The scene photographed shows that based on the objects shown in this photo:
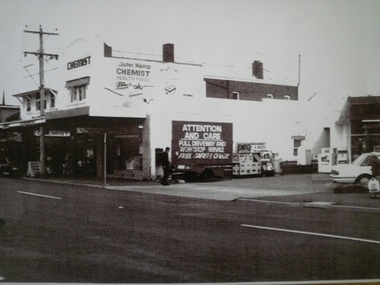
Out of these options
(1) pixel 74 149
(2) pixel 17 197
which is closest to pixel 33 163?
(1) pixel 74 149

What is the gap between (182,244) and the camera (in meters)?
5.00

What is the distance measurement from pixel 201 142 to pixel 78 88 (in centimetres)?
397

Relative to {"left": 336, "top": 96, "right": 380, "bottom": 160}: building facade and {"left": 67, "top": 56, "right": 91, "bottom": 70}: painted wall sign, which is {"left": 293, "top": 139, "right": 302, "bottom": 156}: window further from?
{"left": 67, "top": 56, "right": 91, "bottom": 70}: painted wall sign

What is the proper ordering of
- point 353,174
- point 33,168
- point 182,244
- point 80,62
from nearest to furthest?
point 182,244 → point 353,174 → point 33,168 → point 80,62

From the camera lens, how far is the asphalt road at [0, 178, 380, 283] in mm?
3904

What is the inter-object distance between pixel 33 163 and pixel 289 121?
7.30m

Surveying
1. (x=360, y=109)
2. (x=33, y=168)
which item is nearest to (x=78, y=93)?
(x=33, y=168)

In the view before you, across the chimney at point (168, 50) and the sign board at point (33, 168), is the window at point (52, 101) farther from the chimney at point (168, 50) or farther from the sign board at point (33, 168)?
the chimney at point (168, 50)

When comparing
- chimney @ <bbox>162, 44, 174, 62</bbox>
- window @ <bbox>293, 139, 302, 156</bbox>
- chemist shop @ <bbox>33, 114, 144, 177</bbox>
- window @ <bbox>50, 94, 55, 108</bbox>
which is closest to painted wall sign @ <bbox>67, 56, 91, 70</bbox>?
window @ <bbox>50, 94, 55, 108</bbox>

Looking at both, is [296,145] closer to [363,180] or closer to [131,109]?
[363,180]

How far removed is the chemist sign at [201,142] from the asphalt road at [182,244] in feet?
24.9

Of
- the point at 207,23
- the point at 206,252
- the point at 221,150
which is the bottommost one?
the point at 206,252

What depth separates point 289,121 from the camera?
1036cm

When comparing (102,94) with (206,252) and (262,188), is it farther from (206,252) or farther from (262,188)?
(206,252)
